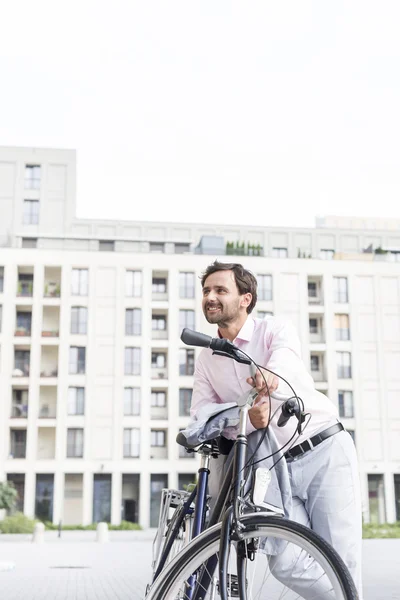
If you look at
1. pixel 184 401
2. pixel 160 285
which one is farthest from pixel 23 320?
pixel 184 401

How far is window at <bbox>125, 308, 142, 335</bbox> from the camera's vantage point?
2040 inches

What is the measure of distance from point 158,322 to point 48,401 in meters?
8.70

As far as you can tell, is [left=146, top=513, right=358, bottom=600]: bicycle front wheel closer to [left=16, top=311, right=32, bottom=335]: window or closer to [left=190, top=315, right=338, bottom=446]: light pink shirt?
[left=190, top=315, right=338, bottom=446]: light pink shirt

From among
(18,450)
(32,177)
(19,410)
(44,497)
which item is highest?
(32,177)

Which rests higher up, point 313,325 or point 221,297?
point 313,325

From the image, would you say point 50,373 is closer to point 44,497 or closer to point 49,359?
point 49,359

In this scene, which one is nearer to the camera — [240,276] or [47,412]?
[240,276]

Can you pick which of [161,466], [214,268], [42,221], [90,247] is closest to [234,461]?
[214,268]

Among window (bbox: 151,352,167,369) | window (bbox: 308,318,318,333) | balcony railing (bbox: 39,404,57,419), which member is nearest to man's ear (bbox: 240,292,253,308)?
balcony railing (bbox: 39,404,57,419)

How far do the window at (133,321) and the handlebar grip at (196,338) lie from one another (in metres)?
49.0

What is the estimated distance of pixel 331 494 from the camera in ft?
10.6

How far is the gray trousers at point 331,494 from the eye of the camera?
3.18 meters

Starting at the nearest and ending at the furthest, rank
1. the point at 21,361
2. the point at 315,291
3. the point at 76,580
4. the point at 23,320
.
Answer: the point at 76,580, the point at 21,361, the point at 23,320, the point at 315,291

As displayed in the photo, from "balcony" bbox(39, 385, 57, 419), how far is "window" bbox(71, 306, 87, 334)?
3.87m
